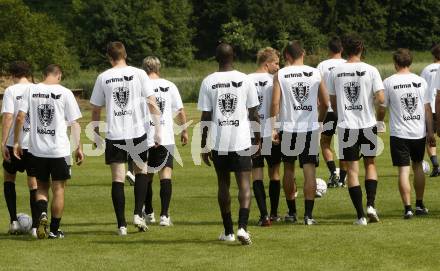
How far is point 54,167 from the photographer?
13.7 metres

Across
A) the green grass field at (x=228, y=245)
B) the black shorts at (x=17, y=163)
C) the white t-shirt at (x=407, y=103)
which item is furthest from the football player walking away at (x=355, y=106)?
the black shorts at (x=17, y=163)

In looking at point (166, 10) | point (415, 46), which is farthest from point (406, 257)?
point (415, 46)

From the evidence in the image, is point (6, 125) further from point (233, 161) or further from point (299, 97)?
point (299, 97)

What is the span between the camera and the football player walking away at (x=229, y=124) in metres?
12.9

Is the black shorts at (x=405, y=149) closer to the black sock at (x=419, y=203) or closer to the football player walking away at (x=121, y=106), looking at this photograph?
the black sock at (x=419, y=203)

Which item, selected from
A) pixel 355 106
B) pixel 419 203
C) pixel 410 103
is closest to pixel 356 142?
pixel 355 106

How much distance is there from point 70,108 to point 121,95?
0.64 meters

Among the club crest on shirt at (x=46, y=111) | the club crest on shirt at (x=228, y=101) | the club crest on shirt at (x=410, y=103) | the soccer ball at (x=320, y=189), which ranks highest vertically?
the club crest on shirt at (x=228, y=101)

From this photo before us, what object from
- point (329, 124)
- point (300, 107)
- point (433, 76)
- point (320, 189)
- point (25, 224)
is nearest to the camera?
point (300, 107)

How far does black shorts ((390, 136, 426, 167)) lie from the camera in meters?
14.9

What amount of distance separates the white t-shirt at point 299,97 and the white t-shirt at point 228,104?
1.27 m

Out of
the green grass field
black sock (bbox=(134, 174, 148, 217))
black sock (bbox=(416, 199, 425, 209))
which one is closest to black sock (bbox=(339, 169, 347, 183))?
the green grass field

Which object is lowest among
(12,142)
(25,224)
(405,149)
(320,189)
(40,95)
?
(320,189)

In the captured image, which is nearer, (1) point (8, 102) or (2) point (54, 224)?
(2) point (54, 224)
